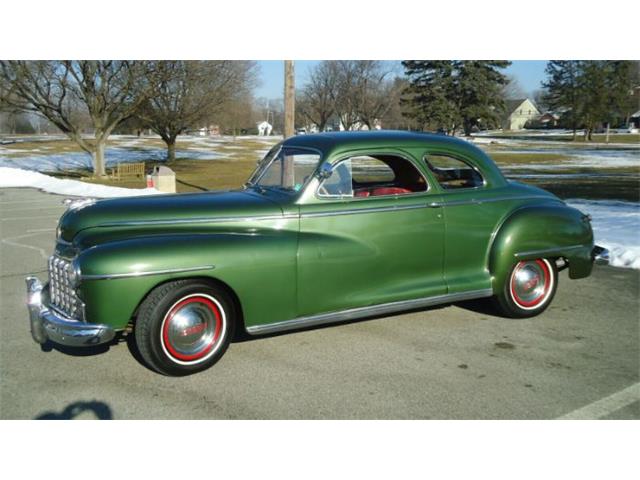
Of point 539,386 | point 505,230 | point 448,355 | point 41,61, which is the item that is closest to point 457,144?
point 505,230

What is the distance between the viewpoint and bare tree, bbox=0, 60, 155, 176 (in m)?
23.1

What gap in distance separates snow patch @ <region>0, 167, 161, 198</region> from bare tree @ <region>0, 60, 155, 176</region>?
3900mm

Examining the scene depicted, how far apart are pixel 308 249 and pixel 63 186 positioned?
16966 millimetres

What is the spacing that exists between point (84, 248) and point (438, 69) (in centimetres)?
5011

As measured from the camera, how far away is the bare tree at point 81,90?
23078 millimetres

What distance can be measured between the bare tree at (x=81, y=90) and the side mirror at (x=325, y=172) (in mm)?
21811

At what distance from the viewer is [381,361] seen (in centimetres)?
426

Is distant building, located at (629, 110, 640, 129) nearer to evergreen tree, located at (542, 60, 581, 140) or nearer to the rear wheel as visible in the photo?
evergreen tree, located at (542, 60, 581, 140)

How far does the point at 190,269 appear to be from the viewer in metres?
3.89

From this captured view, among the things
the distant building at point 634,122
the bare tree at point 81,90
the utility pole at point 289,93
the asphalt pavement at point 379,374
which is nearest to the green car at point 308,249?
the asphalt pavement at point 379,374

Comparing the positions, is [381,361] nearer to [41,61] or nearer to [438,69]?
[41,61]

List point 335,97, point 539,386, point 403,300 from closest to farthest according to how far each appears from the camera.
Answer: point 539,386 < point 403,300 < point 335,97

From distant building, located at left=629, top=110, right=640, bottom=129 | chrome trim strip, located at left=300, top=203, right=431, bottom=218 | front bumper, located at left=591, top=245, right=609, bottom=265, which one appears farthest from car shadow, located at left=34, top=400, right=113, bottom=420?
distant building, located at left=629, top=110, right=640, bottom=129

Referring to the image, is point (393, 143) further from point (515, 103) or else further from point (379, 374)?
point (515, 103)
